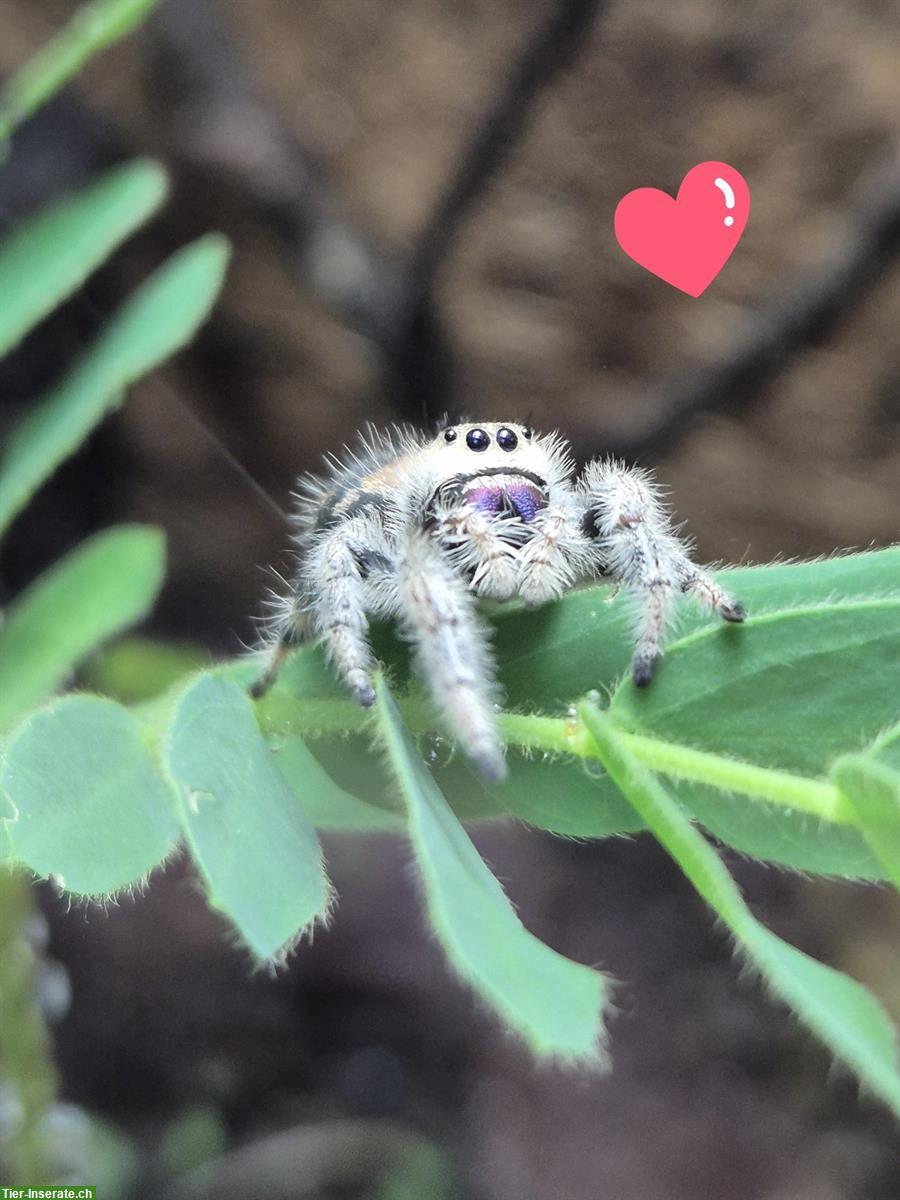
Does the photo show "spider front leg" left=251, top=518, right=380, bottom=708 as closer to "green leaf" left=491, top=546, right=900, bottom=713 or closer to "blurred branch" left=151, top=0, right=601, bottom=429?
"green leaf" left=491, top=546, right=900, bottom=713

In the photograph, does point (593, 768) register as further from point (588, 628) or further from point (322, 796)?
point (322, 796)

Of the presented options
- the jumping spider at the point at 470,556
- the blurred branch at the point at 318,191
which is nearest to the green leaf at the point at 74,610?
the jumping spider at the point at 470,556

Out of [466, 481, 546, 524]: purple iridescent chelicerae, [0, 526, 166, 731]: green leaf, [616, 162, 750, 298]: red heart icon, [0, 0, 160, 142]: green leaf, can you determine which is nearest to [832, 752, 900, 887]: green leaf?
[466, 481, 546, 524]: purple iridescent chelicerae

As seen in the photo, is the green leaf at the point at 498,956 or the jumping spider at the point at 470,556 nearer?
the green leaf at the point at 498,956

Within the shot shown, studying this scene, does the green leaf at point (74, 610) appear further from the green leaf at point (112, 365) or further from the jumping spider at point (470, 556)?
the jumping spider at point (470, 556)

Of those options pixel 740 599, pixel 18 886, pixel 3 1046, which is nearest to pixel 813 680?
pixel 740 599

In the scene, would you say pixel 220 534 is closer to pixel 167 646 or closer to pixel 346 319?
pixel 167 646

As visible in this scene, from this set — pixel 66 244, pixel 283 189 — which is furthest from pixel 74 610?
pixel 283 189
